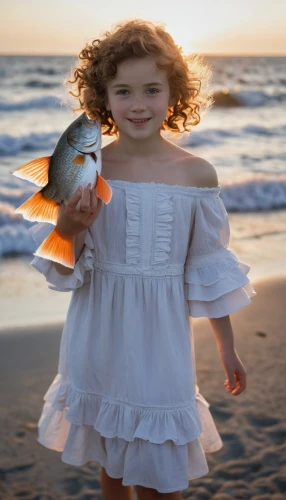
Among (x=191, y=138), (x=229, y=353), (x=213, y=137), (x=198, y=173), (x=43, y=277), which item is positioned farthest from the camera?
(x=213, y=137)

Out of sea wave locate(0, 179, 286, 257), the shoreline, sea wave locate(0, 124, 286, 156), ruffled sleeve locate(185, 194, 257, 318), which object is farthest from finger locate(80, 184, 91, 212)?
sea wave locate(0, 124, 286, 156)

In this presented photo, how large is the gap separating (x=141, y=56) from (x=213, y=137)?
580 inches

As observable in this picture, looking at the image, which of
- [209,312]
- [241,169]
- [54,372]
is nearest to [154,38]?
[209,312]

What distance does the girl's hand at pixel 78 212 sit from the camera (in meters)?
2.27

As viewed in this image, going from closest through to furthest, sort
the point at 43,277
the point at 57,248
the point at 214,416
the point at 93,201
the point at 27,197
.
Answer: the point at 93,201
the point at 57,248
the point at 214,416
the point at 43,277
the point at 27,197

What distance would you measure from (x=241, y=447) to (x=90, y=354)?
4.60 ft

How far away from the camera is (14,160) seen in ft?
43.2

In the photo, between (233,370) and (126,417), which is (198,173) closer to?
(233,370)

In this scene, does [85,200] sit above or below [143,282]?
above

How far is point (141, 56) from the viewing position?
256cm

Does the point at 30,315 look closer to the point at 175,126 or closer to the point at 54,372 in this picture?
the point at 54,372

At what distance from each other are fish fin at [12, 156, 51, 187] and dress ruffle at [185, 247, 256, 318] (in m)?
0.75

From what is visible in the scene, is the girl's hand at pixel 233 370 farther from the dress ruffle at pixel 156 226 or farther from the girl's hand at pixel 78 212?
the girl's hand at pixel 78 212

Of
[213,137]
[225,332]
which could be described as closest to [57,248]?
[225,332]
